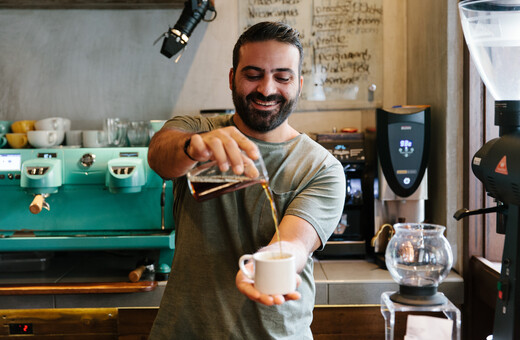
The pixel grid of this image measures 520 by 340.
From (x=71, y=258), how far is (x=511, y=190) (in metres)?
2.42

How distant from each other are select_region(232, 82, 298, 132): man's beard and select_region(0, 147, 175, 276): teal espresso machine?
127 cm

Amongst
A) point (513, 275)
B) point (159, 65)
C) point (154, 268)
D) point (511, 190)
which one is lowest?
point (154, 268)

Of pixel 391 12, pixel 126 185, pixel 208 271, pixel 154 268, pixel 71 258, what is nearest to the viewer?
pixel 208 271

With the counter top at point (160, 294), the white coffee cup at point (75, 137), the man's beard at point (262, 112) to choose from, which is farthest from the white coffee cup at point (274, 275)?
the white coffee cup at point (75, 137)

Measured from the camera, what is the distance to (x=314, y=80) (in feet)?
11.3

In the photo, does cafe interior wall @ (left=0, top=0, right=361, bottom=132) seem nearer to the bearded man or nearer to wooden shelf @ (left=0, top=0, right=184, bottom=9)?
wooden shelf @ (left=0, top=0, right=184, bottom=9)

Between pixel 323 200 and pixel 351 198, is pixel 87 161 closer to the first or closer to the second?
pixel 351 198

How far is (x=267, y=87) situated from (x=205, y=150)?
44cm

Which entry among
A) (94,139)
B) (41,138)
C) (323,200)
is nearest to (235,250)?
(323,200)

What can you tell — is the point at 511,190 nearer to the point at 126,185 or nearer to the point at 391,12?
the point at 126,185

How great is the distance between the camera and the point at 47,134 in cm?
290

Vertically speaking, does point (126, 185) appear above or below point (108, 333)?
above

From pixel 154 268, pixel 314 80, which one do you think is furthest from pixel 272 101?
pixel 314 80

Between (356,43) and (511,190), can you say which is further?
(356,43)
